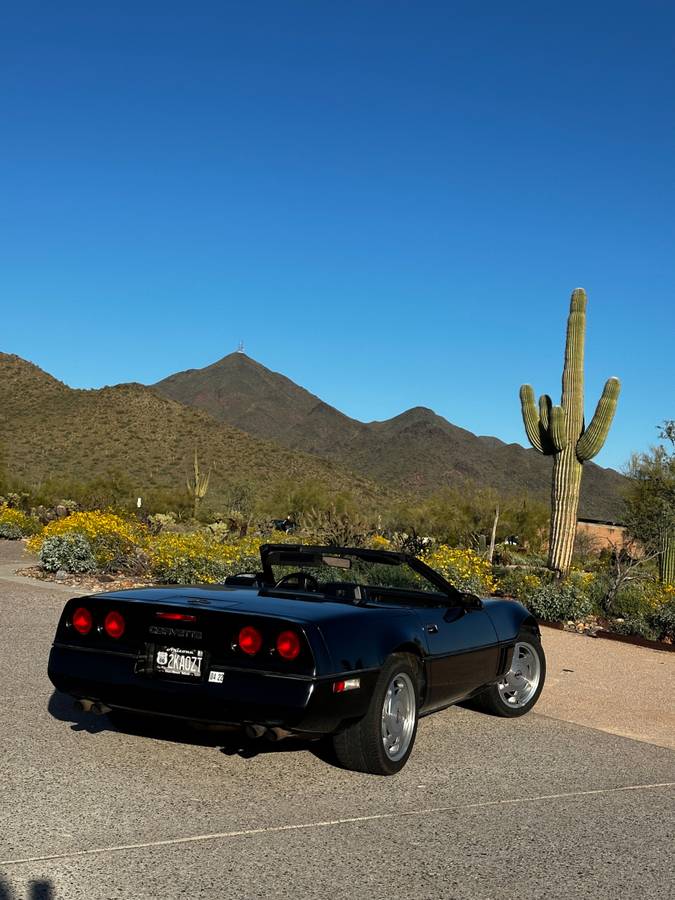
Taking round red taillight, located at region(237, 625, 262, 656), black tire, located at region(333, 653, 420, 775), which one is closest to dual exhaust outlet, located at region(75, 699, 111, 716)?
round red taillight, located at region(237, 625, 262, 656)

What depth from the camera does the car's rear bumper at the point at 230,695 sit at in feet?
16.7

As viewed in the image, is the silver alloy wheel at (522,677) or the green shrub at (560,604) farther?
the green shrub at (560,604)

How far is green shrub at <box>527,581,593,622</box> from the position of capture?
13977 millimetres

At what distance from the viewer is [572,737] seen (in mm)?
7129

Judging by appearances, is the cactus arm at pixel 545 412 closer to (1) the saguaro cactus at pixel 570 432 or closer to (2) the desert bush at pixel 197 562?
(1) the saguaro cactus at pixel 570 432

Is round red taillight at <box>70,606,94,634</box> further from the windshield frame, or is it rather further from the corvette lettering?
the windshield frame

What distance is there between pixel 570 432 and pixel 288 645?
616 inches

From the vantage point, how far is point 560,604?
13961 millimetres

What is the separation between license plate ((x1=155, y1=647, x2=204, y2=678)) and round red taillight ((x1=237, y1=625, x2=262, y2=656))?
0.23 metres

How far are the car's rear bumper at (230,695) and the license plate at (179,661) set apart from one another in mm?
50

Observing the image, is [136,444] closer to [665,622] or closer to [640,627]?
[640,627]

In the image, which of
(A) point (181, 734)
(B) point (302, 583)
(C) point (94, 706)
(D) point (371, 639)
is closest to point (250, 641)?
(D) point (371, 639)

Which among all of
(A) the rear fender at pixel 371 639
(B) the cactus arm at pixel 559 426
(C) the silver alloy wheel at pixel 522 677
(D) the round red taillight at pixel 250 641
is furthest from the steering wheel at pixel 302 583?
(B) the cactus arm at pixel 559 426

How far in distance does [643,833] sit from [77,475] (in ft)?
203
